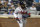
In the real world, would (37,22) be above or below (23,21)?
below

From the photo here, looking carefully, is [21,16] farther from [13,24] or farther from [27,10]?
[13,24]

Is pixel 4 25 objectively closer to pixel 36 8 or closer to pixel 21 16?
pixel 36 8

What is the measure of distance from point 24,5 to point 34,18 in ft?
3.11

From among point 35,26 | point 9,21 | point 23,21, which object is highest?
point 23,21

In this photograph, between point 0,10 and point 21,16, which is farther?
point 0,10

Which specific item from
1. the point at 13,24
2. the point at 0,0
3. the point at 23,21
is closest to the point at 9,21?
the point at 13,24

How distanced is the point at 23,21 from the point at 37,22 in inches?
37.8

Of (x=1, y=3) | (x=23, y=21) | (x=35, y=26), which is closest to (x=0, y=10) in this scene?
(x=1, y=3)

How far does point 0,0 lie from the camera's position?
79.4 inches

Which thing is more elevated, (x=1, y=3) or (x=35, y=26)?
(x=1, y=3)

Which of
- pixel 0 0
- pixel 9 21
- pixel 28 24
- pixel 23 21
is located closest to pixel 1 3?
pixel 0 0

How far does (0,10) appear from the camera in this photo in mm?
2041

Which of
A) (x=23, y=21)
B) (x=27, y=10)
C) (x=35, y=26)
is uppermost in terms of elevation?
(x=27, y=10)

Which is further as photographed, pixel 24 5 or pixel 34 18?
pixel 34 18
